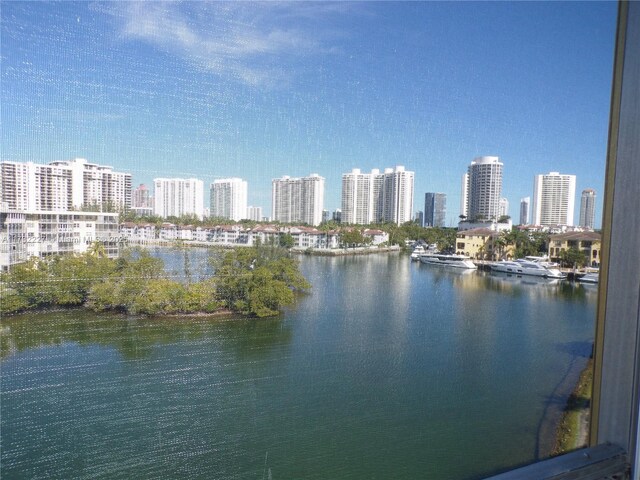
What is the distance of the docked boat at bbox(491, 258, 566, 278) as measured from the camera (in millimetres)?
2160

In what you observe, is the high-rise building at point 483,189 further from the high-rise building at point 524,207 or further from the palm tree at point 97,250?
the palm tree at point 97,250

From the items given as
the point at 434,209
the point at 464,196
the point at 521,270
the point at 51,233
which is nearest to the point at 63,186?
the point at 51,233

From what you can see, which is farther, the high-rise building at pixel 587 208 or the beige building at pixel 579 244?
the high-rise building at pixel 587 208

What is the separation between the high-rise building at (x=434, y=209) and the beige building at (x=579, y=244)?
55 cm

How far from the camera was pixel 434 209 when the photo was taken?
6.34 feet

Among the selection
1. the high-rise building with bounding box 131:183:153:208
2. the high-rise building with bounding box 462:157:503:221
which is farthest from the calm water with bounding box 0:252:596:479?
the high-rise building with bounding box 462:157:503:221

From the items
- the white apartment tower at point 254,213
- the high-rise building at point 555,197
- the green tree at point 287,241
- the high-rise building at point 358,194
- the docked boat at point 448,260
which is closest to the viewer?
the white apartment tower at point 254,213

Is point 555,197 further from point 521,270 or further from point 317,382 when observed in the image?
point 317,382

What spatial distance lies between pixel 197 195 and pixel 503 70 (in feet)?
4.17

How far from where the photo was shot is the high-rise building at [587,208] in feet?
5.72

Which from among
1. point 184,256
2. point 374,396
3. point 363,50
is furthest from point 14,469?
point 363,50

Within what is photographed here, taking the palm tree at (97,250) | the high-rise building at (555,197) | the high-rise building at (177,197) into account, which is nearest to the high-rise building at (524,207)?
the high-rise building at (555,197)

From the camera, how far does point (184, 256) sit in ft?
4.23

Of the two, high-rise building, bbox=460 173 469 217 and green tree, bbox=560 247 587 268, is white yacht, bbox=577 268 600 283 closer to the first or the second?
green tree, bbox=560 247 587 268
